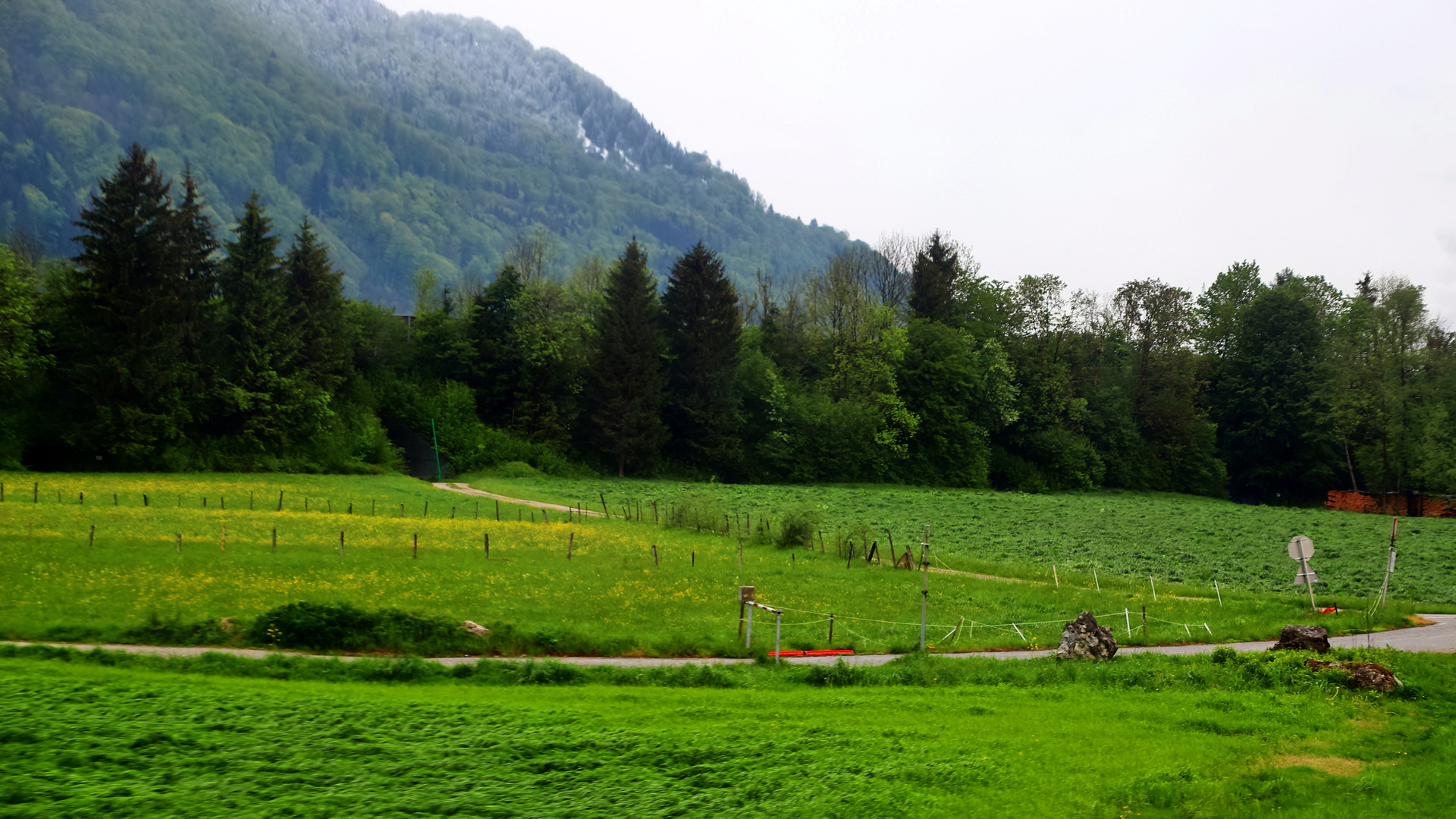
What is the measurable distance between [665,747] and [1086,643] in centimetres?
1237

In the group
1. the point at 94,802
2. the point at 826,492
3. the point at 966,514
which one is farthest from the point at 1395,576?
the point at 94,802

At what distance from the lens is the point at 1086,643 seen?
18.8 metres

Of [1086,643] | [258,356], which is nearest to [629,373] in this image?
[258,356]

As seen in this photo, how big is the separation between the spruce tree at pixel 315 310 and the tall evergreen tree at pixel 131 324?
869cm

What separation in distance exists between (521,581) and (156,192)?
169ft

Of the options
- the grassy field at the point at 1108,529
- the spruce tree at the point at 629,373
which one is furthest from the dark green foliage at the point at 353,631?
the spruce tree at the point at 629,373

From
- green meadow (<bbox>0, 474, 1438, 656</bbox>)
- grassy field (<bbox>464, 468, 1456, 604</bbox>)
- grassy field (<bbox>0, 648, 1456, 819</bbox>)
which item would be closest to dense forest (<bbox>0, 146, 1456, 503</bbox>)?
grassy field (<bbox>464, 468, 1456, 604</bbox>)

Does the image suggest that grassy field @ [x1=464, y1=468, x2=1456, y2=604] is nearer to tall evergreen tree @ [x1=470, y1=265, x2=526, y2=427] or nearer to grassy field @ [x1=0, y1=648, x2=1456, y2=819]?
tall evergreen tree @ [x1=470, y1=265, x2=526, y2=427]

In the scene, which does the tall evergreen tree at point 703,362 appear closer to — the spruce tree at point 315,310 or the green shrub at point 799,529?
the spruce tree at point 315,310

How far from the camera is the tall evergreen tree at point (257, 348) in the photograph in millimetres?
61062

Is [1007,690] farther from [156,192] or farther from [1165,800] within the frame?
[156,192]

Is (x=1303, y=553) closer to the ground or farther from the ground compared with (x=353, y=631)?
farther from the ground

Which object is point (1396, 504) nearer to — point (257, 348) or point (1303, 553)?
point (1303, 553)

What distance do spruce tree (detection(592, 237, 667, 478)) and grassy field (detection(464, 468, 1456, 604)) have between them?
4656mm
